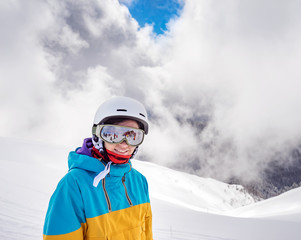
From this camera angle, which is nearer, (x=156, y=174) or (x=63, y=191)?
(x=63, y=191)

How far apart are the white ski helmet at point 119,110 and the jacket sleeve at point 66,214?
74 centimetres

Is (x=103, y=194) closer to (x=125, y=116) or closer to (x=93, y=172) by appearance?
(x=93, y=172)

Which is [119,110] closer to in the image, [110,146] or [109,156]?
[110,146]

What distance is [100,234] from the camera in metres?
1.62

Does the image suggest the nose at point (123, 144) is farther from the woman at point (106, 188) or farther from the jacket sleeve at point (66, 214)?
the jacket sleeve at point (66, 214)

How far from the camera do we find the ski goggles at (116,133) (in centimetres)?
205

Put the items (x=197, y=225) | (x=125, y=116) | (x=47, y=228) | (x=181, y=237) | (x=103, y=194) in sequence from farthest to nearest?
(x=197, y=225) < (x=181, y=237) < (x=125, y=116) < (x=103, y=194) < (x=47, y=228)

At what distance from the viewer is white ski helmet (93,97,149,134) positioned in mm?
2107

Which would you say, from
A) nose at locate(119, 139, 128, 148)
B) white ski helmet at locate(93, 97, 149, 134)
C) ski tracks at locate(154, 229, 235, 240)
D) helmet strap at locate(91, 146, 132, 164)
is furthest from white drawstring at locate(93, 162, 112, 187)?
ski tracks at locate(154, 229, 235, 240)

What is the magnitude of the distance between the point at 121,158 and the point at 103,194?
386mm

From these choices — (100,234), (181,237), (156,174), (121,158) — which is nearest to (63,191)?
(100,234)

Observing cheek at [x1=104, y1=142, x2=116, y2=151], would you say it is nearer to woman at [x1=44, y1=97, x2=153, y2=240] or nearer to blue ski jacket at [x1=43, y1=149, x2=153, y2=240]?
woman at [x1=44, y1=97, x2=153, y2=240]

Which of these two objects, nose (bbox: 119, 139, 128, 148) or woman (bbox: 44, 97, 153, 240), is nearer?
woman (bbox: 44, 97, 153, 240)

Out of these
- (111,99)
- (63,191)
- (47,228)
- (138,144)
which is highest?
(111,99)
